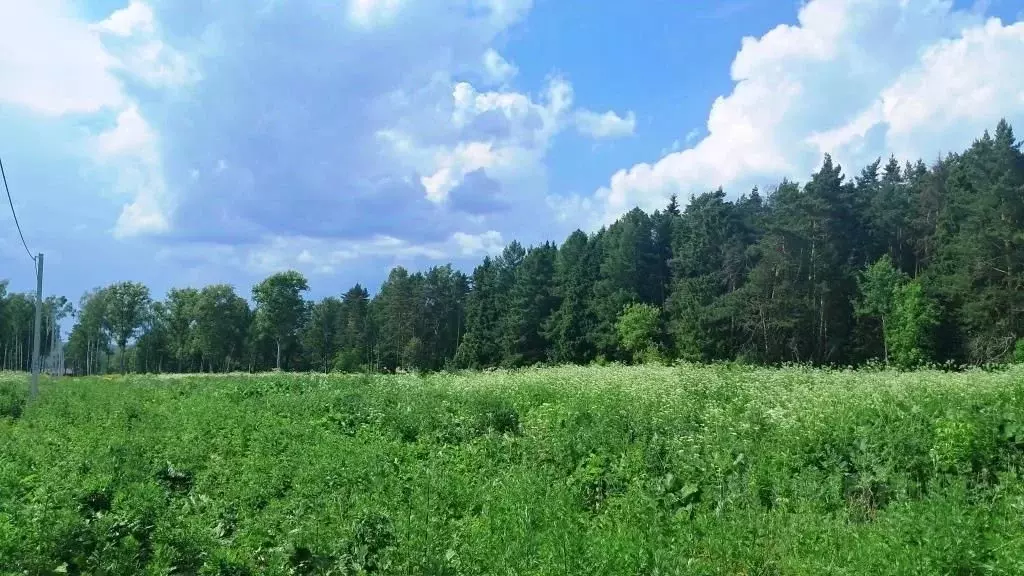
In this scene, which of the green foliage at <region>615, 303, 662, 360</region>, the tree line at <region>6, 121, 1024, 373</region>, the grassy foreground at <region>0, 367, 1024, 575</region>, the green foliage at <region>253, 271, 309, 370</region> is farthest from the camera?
the green foliage at <region>253, 271, 309, 370</region>

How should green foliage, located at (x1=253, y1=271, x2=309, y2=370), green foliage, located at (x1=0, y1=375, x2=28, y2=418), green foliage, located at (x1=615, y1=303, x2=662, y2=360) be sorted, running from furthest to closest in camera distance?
green foliage, located at (x1=253, y1=271, x2=309, y2=370) < green foliage, located at (x1=615, y1=303, x2=662, y2=360) < green foliage, located at (x1=0, y1=375, x2=28, y2=418)

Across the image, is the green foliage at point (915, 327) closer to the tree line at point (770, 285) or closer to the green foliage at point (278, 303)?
the tree line at point (770, 285)

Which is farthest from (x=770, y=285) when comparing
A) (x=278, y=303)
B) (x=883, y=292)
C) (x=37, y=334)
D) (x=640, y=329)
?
(x=278, y=303)

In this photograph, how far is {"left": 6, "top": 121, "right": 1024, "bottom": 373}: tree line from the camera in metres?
36.1

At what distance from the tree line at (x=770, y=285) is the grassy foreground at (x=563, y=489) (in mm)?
23930

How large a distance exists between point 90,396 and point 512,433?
17437mm

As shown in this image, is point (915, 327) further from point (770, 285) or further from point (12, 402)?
point (12, 402)

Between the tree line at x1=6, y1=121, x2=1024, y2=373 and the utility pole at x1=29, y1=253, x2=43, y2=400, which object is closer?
the utility pole at x1=29, y1=253, x2=43, y2=400

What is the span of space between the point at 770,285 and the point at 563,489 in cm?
3938

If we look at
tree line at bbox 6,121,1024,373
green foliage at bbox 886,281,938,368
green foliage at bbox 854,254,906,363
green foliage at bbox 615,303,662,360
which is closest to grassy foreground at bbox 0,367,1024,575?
tree line at bbox 6,121,1024,373

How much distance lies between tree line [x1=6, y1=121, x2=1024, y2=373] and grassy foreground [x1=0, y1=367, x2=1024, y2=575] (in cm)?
2393

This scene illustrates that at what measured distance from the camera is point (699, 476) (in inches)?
341

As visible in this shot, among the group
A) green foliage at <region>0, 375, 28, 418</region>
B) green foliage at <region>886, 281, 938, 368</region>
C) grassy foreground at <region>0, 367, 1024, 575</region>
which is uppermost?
green foliage at <region>886, 281, 938, 368</region>

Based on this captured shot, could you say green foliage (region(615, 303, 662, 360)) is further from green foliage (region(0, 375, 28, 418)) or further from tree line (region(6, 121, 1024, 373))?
green foliage (region(0, 375, 28, 418))
